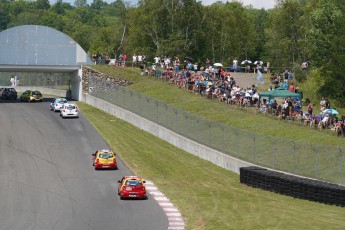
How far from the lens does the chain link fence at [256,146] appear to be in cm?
3964

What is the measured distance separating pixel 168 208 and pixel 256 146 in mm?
10465

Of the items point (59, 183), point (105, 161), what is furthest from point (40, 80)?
point (59, 183)

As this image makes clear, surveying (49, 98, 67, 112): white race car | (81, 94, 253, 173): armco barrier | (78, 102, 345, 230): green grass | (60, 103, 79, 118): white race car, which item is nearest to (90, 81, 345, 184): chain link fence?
(81, 94, 253, 173): armco barrier

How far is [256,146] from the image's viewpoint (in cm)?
4609

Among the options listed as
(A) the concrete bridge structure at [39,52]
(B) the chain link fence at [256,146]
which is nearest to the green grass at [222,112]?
(B) the chain link fence at [256,146]

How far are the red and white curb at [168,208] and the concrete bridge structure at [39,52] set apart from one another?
41.7 meters

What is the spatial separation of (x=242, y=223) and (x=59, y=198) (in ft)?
34.9

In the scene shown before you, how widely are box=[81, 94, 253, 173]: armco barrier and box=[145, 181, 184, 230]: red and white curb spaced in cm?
678

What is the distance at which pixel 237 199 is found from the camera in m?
39.8

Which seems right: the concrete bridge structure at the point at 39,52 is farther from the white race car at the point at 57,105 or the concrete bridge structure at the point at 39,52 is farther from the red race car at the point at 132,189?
the red race car at the point at 132,189

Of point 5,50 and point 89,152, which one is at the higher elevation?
point 5,50

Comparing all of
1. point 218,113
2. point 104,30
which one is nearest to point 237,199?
point 218,113

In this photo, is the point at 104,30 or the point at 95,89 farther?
the point at 104,30

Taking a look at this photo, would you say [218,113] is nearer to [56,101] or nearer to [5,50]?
[56,101]
